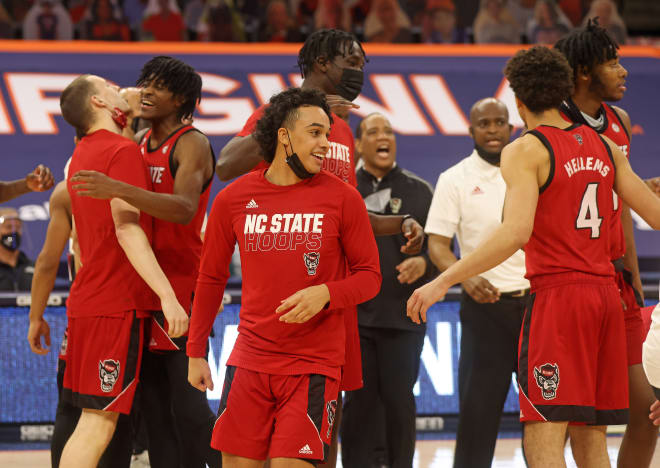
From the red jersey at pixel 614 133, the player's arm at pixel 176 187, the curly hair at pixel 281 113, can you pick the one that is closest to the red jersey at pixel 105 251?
the player's arm at pixel 176 187

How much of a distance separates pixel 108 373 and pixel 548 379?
77.0 inches

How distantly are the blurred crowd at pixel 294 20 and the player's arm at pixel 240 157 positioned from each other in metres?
8.00

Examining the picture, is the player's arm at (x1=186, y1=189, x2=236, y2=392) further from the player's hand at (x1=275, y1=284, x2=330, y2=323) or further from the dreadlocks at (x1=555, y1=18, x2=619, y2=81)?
the dreadlocks at (x1=555, y1=18, x2=619, y2=81)

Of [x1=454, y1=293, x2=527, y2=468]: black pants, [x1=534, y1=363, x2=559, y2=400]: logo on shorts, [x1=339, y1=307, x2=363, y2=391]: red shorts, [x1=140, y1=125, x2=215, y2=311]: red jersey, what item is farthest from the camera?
[x1=454, y1=293, x2=527, y2=468]: black pants

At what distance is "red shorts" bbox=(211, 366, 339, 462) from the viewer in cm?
344

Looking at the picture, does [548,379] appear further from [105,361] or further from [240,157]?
[105,361]

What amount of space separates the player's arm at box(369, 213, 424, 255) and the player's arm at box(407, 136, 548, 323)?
48 cm

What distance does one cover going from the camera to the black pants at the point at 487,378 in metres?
5.15

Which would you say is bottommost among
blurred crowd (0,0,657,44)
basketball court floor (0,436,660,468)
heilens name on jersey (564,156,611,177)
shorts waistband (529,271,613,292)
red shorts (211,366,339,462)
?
basketball court floor (0,436,660,468)

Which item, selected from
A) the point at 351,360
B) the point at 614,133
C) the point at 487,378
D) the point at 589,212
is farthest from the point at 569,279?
the point at 487,378

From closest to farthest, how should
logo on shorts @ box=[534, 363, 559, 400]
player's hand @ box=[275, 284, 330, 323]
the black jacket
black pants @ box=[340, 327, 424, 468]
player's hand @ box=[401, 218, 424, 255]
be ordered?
player's hand @ box=[275, 284, 330, 323], logo on shorts @ box=[534, 363, 559, 400], player's hand @ box=[401, 218, 424, 255], black pants @ box=[340, 327, 424, 468], the black jacket

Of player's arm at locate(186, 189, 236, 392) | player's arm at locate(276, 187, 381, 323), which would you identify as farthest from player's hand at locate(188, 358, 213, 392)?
player's arm at locate(276, 187, 381, 323)

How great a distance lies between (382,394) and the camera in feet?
18.0

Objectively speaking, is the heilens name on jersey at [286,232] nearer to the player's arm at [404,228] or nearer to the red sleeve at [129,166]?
the player's arm at [404,228]
